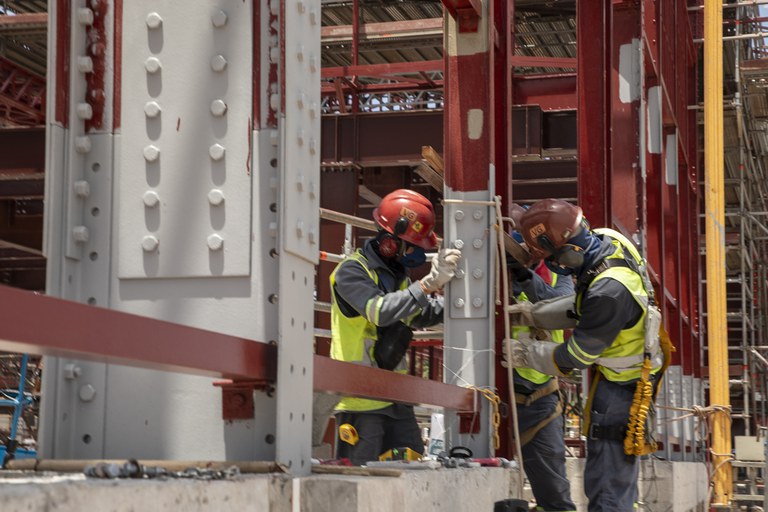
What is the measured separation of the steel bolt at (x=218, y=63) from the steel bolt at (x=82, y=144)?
469 mm

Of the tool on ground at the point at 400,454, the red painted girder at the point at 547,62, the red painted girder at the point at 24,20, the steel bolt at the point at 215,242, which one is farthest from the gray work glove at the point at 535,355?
the red painted girder at the point at 24,20

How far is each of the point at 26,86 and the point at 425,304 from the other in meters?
13.3

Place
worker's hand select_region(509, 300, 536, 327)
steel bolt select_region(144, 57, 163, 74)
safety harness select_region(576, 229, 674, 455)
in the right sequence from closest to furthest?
steel bolt select_region(144, 57, 163, 74)
safety harness select_region(576, 229, 674, 455)
worker's hand select_region(509, 300, 536, 327)

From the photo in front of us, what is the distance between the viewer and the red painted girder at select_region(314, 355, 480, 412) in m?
4.04

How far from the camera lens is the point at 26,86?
17844mm

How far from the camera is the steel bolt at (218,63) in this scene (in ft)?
11.6

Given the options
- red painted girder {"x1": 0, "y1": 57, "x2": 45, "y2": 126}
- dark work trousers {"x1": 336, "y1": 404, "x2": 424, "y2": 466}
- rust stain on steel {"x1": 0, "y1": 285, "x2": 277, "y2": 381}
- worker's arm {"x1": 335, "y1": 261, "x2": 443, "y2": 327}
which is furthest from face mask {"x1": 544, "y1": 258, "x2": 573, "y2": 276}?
red painted girder {"x1": 0, "y1": 57, "x2": 45, "y2": 126}

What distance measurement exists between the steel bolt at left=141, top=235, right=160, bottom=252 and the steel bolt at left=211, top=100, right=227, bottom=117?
0.44 meters

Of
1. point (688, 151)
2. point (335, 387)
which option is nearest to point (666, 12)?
point (688, 151)

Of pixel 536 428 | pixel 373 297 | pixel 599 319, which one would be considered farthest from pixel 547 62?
pixel 373 297

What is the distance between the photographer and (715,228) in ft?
53.2

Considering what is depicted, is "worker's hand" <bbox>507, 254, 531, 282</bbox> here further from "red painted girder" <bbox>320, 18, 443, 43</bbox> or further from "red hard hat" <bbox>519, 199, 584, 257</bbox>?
"red painted girder" <bbox>320, 18, 443, 43</bbox>

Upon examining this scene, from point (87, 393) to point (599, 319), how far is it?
12.6 feet

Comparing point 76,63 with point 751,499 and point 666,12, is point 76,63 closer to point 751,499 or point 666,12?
point 666,12
